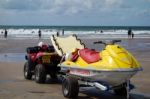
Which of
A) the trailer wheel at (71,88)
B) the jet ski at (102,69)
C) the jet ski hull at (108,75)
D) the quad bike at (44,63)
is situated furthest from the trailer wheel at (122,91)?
the quad bike at (44,63)

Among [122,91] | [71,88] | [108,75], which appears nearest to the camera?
[108,75]

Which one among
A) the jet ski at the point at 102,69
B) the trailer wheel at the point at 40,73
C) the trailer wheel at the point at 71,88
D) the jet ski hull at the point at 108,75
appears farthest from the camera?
the trailer wheel at the point at 40,73

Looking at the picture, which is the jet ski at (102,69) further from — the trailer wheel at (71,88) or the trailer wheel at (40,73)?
the trailer wheel at (40,73)

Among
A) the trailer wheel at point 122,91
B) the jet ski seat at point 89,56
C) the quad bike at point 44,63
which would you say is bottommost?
the trailer wheel at point 122,91

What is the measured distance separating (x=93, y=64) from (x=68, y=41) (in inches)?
140

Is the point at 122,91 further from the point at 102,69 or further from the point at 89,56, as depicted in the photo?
the point at 102,69

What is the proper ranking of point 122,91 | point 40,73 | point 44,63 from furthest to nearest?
point 44,63
point 40,73
point 122,91

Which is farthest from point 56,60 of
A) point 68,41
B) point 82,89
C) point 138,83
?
point 138,83

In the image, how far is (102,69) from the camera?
10055 millimetres

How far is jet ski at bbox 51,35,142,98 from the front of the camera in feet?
32.7

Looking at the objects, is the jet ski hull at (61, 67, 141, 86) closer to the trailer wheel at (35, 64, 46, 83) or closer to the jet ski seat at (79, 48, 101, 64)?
the jet ski seat at (79, 48, 101, 64)

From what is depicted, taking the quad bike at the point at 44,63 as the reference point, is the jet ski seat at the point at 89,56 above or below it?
above

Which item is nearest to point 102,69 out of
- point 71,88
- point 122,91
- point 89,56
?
point 89,56

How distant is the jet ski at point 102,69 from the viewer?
9969 mm
